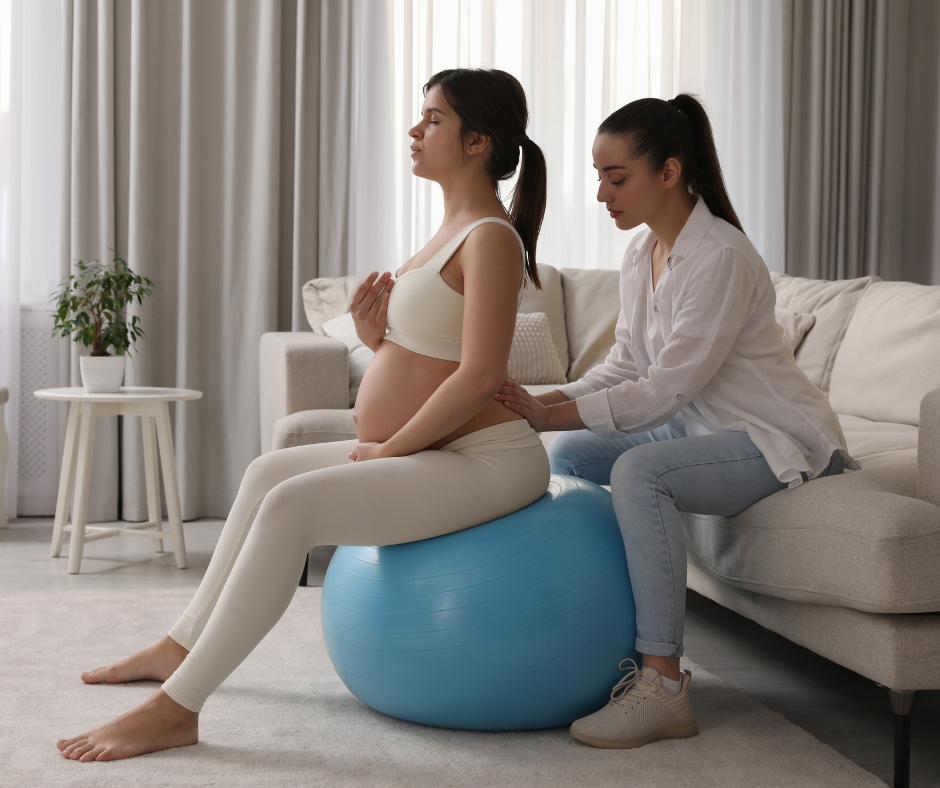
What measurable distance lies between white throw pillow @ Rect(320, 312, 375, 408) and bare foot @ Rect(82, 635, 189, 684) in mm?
1238

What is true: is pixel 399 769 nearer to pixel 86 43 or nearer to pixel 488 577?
pixel 488 577

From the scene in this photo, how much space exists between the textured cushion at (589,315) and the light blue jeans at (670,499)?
5.47 feet

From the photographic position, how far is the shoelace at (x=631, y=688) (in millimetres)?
1492

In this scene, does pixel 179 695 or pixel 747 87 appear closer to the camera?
pixel 179 695

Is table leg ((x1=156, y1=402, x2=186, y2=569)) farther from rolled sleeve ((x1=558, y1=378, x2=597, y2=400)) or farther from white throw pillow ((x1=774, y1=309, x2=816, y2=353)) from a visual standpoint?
white throw pillow ((x1=774, y1=309, x2=816, y2=353))

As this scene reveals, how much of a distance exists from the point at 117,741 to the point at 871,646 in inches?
44.0

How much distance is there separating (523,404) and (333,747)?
2.07ft

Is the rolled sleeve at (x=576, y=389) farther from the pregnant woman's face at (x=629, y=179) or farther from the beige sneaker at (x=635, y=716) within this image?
the beige sneaker at (x=635, y=716)

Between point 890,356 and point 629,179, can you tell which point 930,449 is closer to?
point 629,179

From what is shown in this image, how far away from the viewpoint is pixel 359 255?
3.64 m

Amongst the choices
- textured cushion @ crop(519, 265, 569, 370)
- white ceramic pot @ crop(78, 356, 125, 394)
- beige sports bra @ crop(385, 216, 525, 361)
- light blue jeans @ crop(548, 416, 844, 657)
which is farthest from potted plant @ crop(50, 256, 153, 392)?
light blue jeans @ crop(548, 416, 844, 657)

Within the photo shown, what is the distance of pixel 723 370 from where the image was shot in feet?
5.48

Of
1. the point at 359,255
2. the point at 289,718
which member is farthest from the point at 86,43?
the point at 289,718

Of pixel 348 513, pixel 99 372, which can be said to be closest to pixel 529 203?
pixel 348 513
